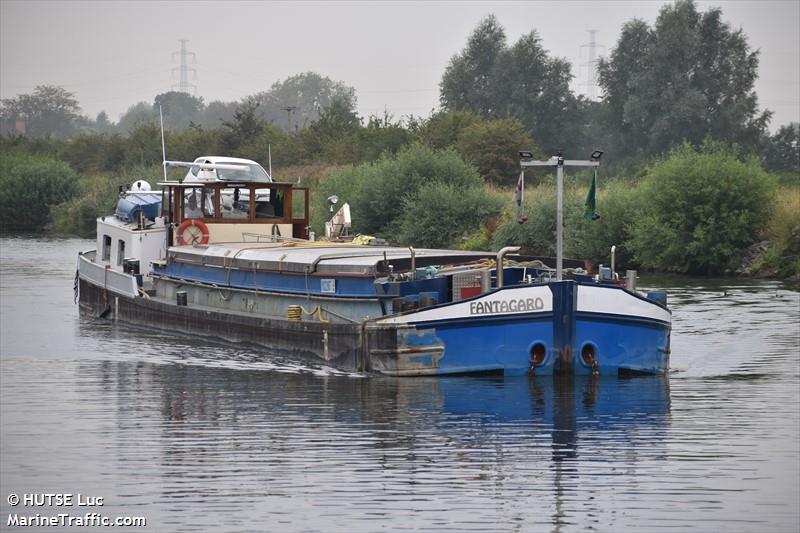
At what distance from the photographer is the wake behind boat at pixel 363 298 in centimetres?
2138

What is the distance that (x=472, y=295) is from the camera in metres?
22.5

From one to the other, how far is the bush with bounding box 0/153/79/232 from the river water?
173ft

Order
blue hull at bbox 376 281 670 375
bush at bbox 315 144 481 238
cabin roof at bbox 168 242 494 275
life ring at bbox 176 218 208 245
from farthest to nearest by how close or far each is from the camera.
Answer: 1. bush at bbox 315 144 481 238
2. life ring at bbox 176 218 208 245
3. cabin roof at bbox 168 242 494 275
4. blue hull at bbox 376 281 670 375

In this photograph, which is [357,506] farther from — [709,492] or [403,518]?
[709,492]

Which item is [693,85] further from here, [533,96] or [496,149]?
[496,149]

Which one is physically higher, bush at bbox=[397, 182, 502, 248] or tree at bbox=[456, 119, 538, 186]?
tree at bbox=[456, 119, 538, 186]

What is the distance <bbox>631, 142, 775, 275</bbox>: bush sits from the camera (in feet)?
151

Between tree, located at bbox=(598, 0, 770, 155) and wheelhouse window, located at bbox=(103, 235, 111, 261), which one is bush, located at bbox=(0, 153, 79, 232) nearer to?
tree, located at bbox=(598, 0, 770, 155)

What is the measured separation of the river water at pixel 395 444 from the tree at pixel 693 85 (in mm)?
58636

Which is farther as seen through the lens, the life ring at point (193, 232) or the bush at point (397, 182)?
the bush at point (397, 182)

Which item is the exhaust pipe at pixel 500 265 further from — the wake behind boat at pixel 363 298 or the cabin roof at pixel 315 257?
the cabin roof at pixel 315 257

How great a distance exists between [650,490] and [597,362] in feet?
21.2

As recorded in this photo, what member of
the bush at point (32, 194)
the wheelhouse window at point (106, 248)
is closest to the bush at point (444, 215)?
the wheelhouse window at point (106, 248)

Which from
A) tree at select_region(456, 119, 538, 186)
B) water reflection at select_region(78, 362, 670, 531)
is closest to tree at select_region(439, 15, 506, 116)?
tree at select_region(456, 119, 538, 186)
